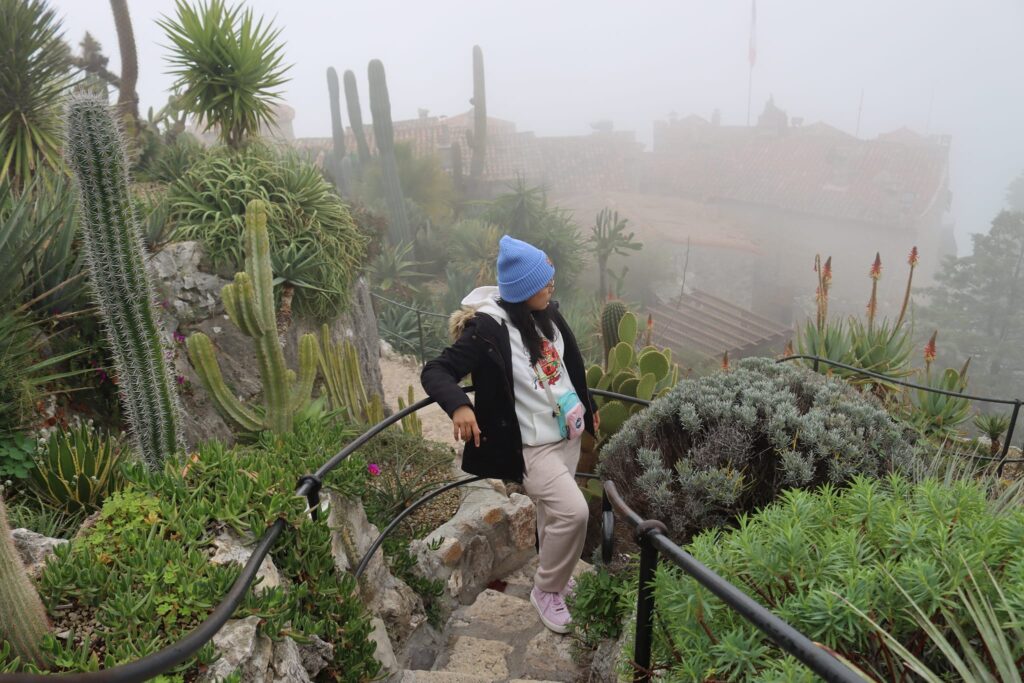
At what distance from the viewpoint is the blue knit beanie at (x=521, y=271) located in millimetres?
2680

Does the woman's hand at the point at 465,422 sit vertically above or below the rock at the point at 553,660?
above

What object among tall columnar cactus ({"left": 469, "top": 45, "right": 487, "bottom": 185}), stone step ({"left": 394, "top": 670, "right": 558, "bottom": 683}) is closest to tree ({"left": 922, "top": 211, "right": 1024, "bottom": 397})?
tall columnar cactus ({"left": 469, "top": 45, "right": 487, "bottom": 185})

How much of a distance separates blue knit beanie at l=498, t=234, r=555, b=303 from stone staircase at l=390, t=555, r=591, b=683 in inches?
56.3

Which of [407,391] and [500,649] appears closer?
[500,649]

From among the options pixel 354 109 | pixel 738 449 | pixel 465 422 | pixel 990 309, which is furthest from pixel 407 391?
pixel 990 309

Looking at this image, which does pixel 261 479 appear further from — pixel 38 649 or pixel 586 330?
pixel 586 330

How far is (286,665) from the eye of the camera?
175 cm

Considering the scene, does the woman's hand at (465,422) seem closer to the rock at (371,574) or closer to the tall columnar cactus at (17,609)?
the rock at (371,574)

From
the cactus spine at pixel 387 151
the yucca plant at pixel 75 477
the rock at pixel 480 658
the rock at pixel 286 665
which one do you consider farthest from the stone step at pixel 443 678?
the cactus spine at pixel 387 151

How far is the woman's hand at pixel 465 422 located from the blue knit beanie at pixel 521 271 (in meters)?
0.50

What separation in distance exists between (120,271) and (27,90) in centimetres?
452

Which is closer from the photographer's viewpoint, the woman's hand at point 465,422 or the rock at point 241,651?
the rock at point 241,651

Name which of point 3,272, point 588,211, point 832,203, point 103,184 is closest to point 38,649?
point 103,184

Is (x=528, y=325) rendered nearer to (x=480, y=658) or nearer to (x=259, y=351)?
(x=480, y=658)
